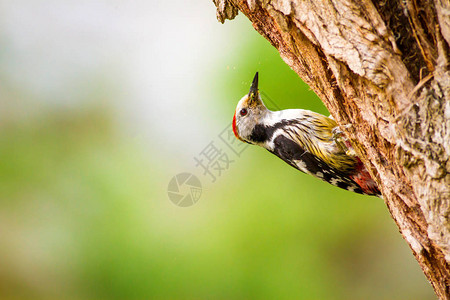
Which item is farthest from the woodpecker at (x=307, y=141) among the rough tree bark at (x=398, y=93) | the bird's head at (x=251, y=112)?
the rough tree bark at (x=398, y=93)

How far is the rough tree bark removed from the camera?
3.50 feet

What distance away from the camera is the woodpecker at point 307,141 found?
2027mm

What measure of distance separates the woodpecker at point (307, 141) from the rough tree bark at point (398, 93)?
2.19ft

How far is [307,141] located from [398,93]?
3.44 ft

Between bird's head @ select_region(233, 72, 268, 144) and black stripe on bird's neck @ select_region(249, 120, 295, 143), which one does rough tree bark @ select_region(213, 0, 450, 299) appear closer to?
black stripe on bird's neck @ select_region(249, 120, 295, 143)

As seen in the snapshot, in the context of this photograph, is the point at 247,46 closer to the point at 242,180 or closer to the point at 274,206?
the point at 242,180

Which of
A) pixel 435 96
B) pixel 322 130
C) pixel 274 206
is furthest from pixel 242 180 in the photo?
pixel 435 96

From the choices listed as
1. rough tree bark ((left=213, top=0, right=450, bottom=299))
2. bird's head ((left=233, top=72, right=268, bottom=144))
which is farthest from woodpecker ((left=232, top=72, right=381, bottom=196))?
rough tree bark ((left=213, top=0, right=450, bottom=299))

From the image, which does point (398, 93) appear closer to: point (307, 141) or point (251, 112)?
point (307, 141)

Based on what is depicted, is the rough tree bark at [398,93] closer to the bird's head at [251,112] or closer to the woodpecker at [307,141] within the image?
the woodpecker at [307,141]

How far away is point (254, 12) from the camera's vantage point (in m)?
1.43

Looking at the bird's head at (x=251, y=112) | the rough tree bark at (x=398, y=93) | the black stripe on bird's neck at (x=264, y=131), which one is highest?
the bird's head at (x=251, y=112)

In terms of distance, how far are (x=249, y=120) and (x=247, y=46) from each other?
3.42 feet

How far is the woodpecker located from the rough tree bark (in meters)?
0.67
